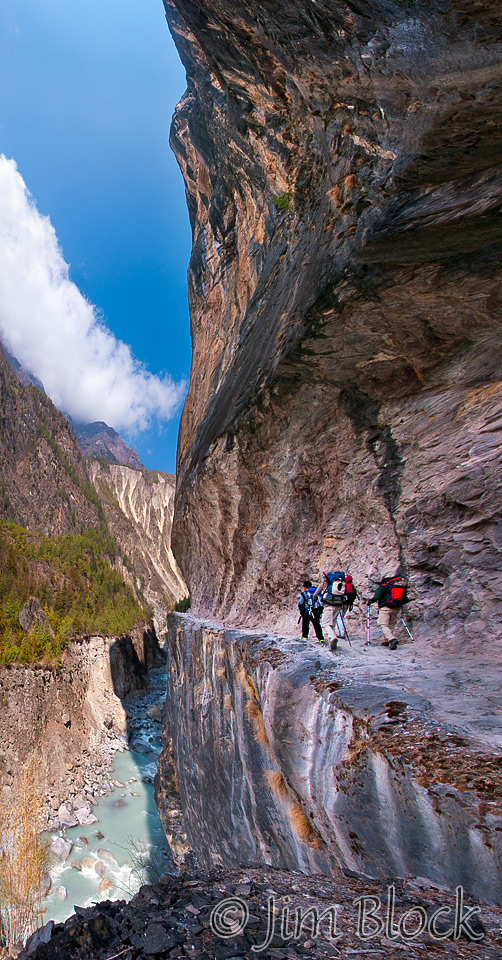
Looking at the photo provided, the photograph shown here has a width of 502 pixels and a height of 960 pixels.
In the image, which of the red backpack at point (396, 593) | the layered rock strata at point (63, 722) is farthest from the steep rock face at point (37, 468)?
the red backpack at point (396, 593)

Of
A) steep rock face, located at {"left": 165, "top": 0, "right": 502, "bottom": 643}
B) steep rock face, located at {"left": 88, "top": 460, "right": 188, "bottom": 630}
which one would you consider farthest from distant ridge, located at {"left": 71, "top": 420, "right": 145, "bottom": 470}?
steep rock face, located at {"left": 165, "top": 0, "right": 502, "bottom": 643}

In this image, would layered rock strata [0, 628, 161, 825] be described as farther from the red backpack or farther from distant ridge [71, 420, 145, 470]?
distant ridge [71, 420, 145, 470]

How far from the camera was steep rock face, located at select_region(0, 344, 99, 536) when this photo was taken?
57.8 m

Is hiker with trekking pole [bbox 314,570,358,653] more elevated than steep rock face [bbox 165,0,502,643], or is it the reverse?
steep rock face [bbox 165,0,502,643]

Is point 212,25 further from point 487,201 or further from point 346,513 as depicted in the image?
point 346,513

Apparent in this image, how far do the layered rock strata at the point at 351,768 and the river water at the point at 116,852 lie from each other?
610 cm

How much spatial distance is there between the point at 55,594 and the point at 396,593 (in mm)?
33811

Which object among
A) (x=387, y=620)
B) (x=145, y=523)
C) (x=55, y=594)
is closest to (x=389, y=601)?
(x=387, y=620)

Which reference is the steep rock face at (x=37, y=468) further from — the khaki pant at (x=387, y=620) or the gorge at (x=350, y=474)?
the khaki pant at (x=387, y=620)

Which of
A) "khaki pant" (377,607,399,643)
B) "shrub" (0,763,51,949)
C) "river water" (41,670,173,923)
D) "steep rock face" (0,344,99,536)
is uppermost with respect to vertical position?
"steep rock face" (0,344,99,536)

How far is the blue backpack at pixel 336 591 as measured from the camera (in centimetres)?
696

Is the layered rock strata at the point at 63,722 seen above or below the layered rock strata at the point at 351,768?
below

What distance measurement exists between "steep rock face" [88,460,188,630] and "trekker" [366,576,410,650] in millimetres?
59451

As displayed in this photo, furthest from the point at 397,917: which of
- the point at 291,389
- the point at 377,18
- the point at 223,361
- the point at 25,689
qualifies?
the point at 25,689
